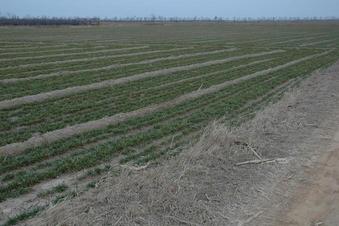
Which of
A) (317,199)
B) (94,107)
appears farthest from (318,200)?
(94,107)

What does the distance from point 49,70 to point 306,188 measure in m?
19.5

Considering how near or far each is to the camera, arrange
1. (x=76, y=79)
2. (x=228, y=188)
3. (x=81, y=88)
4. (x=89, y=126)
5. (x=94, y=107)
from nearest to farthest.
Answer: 1. (x=228, y=188)
2. (x=89, y=126)
3. (x=94, y=107)
4. (x=81, y=88)
5. (x=76, y=79)

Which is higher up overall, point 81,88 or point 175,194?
point 175,194

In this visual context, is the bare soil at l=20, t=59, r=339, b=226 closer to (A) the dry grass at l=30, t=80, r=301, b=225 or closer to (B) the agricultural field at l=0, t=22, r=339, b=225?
(A) the dry grass at l=30, t=80, r=301, b=225

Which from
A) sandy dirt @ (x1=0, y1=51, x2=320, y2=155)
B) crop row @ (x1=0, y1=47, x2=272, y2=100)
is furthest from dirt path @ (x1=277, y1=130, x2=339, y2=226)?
crop row @ (x1=0, y1=47, x2=272, y2=100)

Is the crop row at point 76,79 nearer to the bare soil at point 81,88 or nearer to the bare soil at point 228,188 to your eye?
the bare soil at point 81,88

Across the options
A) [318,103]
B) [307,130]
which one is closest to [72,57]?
[318,103]

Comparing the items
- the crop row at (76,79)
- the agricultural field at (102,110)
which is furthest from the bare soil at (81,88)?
the crop row at (76,79)

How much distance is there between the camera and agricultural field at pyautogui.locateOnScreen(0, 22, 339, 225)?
9398mm

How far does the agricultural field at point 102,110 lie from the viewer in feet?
30.8

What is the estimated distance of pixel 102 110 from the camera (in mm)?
15430

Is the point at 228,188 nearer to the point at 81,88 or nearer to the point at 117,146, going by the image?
the point at 117,146

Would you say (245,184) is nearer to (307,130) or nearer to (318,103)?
(307,130)

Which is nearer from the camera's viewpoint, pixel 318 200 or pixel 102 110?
pixel 318 200
